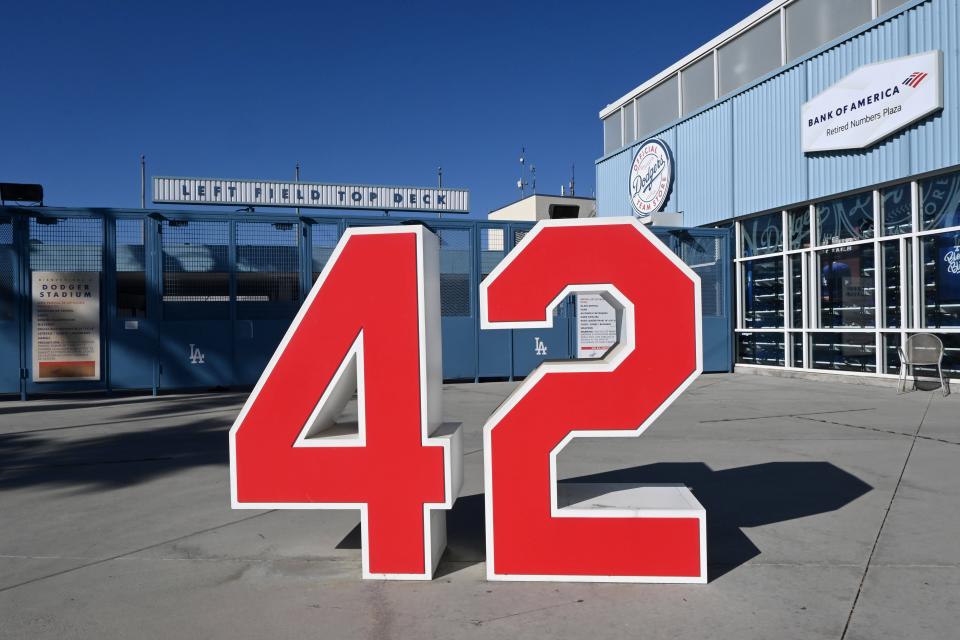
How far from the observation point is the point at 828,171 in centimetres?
1305

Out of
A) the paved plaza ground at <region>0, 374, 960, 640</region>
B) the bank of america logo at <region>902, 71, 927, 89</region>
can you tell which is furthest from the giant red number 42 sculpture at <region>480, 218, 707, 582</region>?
the bank of america logo at <region>902, 71, 927, 89</region>

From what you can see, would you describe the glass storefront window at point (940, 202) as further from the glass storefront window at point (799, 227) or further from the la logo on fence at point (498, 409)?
the la logo on fence at point (498, 409)

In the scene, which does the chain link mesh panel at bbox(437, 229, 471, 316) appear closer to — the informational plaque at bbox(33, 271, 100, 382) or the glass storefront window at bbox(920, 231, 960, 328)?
the informational plaque at bbox(33, 271, 100, 382)

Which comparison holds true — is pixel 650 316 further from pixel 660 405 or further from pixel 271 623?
pixel 271 623

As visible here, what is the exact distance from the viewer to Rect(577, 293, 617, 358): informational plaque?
13.8 metres

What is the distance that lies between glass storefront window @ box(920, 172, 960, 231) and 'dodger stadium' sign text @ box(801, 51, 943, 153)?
102 centimetres

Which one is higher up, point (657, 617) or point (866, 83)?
point (866, 83)

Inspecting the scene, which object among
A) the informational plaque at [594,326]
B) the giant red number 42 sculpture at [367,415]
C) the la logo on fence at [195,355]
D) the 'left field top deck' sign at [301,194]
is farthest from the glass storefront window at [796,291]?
the giant red number 42 sculpture at [367,415]

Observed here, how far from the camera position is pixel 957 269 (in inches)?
429

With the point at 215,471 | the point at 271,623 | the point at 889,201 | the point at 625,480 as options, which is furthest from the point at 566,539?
the point at 889,201

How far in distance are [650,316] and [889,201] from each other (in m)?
10.6

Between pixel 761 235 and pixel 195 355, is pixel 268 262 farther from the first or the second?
pixel 761 235

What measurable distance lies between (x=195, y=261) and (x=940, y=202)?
12.2 meters

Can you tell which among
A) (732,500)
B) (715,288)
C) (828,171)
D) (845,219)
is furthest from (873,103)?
(732,500)
